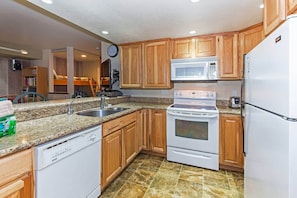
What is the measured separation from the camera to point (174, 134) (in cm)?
272

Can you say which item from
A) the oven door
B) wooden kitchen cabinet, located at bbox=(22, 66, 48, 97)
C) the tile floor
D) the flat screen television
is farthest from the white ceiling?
wooden kitchen cabinet, located at bbox=(22, 66, 48, 97)

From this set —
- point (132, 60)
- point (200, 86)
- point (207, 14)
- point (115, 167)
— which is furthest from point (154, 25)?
point (115, 167)

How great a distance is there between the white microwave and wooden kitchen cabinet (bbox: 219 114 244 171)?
742 millimetres

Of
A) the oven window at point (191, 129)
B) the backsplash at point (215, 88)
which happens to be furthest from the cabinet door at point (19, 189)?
the backsplash at point (215, 88)

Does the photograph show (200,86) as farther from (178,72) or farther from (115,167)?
(115,167)

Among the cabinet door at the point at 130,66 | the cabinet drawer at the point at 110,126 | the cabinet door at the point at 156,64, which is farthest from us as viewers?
the cabinet door at the point at 130,66

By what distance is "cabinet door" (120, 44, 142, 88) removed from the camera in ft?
10.9

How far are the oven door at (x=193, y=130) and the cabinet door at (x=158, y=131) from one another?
132mm

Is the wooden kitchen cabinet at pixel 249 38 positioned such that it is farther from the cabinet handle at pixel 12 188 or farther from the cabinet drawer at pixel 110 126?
the cabinet handle at pixel 12 188

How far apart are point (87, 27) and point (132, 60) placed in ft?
3.45

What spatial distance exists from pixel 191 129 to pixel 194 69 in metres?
1.04

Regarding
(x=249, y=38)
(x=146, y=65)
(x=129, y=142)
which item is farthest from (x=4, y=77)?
(x=249, y=38)

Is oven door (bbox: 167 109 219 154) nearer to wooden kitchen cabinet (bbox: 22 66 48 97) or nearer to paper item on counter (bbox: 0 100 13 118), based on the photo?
paper item on counter (bbox: 0 100 13 118)

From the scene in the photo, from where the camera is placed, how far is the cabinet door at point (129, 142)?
7.68ft
